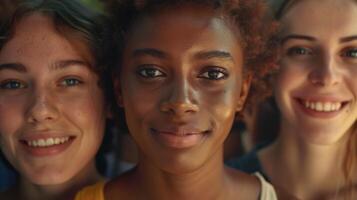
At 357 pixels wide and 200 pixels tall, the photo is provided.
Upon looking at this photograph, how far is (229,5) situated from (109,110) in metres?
0.63

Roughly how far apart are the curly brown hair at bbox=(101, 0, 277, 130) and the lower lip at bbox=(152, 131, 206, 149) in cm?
34

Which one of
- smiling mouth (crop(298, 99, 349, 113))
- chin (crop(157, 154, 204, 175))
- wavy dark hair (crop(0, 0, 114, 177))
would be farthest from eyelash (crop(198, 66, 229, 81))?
smiling mouth (crop(298, 99, 349, 113))

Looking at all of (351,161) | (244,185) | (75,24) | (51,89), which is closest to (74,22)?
(75,24)

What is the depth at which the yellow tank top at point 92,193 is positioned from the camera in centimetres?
208

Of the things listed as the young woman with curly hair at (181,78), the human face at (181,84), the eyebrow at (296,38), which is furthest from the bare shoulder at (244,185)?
the eyebrow at (296,38)

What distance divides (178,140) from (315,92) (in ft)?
2.52

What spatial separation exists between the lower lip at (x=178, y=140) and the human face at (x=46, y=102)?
1.19 feet

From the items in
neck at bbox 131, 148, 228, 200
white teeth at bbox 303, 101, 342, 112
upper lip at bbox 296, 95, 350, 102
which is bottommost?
neck at bbox 131, 148, 228, 200

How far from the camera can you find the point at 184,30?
6.14 feet

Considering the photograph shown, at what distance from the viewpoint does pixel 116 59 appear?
2064 mm

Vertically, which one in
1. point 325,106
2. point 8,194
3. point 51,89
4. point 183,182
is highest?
point 51,89

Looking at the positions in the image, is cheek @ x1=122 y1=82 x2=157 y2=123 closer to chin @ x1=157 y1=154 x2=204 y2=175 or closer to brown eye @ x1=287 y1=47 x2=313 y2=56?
chin @ x1=157 y1=154 x2=204 y2=175

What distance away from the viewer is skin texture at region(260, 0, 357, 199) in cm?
229

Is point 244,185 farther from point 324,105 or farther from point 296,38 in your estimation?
point 296,38
